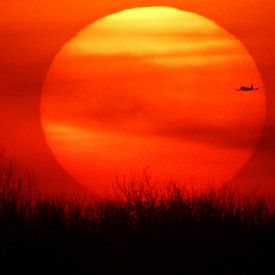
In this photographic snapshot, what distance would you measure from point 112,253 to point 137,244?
2.26m

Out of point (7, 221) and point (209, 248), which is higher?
point (7, 221)

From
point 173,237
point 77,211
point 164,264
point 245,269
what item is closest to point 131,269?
point 164,264

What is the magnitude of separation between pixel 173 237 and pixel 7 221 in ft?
16.0

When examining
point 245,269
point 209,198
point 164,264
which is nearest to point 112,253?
point 164,264

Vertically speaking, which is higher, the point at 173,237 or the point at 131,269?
the point at 173,237

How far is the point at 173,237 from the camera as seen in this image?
1236 inches

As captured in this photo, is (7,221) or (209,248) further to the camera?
(7,221)

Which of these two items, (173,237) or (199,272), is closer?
(199,272)

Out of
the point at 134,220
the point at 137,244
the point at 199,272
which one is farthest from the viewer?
the point at 134,220

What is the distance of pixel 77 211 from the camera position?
110ft

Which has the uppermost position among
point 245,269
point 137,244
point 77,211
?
point 77,211

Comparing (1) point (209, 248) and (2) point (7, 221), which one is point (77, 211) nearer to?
(2) point (7, 221)

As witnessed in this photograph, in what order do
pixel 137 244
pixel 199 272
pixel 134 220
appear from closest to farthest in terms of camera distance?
pixel 199 272 → pixel 137 244 → pixel 134 220

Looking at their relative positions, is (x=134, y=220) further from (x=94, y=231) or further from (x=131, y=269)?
(x=131, y=269)
